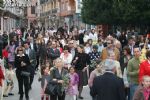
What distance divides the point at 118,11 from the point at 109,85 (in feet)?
98.7

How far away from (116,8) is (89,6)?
907 cm

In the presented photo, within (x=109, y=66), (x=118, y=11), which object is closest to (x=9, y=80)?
(x=109, y=66)

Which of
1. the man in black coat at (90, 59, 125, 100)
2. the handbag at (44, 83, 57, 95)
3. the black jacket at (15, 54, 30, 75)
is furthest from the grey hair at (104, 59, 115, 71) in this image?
the black jacket at (15, 54, 30, 75)

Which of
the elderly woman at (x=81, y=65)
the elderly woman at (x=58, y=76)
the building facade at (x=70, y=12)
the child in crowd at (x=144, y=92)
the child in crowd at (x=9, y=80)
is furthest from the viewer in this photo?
the building facade at (x=70, y=12)

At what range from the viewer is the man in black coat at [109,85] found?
9.25m

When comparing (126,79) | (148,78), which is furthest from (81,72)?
(148,78)

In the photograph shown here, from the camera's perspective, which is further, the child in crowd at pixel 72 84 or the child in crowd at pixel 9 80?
the child in crowd at pixel 9 80

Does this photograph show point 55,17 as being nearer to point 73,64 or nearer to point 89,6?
point 89,6

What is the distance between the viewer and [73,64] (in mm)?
17016

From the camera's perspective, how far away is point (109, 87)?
933 centimetres

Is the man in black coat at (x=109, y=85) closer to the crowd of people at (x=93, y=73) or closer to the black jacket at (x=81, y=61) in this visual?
the crowd of people at (x=93, y=73)

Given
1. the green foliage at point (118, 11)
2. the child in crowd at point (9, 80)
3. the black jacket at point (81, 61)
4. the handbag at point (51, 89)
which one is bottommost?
the child in crowd at point (9, 80)

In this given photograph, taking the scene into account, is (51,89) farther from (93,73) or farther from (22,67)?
(22,67)

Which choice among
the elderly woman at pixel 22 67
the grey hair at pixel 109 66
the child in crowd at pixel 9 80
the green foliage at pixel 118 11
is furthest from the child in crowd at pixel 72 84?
the green foliage at pixel 118 11
